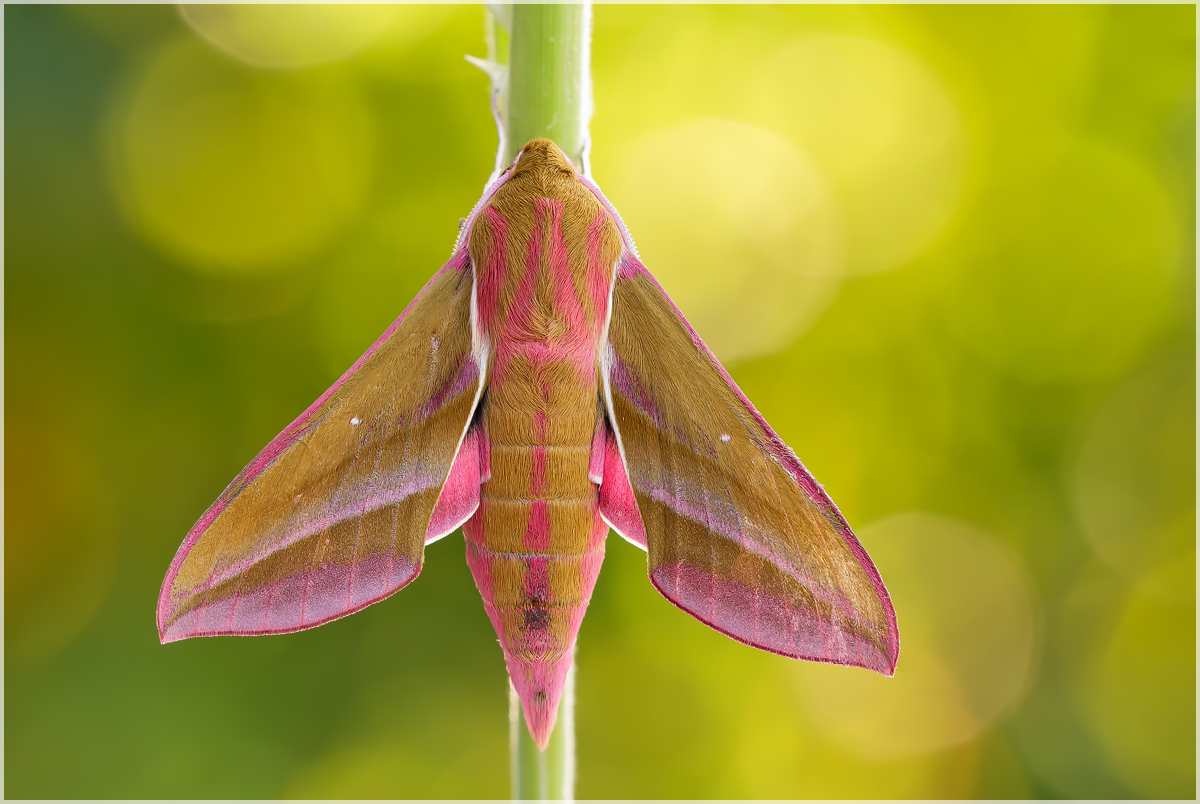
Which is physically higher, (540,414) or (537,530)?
(540,414)

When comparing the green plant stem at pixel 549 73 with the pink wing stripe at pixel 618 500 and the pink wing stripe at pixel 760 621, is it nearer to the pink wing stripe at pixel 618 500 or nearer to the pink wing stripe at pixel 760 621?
the pink wing stripe at pixel 618 500

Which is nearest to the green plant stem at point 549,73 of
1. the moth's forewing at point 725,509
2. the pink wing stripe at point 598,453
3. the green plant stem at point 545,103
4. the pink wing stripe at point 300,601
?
the green plant stem at point 545,103

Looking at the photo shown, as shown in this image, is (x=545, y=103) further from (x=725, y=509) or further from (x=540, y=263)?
(x=725, y=509)

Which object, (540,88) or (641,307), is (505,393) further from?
(540,88)

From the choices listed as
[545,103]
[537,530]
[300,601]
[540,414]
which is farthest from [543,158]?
[300,601]

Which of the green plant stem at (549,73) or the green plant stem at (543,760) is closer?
the green plant stem at (549,73)

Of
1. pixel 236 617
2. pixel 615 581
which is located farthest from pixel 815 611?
pixel 615 581

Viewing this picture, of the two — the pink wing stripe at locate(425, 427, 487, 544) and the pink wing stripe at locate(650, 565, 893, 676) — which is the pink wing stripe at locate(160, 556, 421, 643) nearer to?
the pink wing stripe at locate(425, 427, 487, 544)

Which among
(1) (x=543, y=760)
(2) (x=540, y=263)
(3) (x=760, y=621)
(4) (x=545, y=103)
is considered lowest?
(1) (x=543, y=760)
